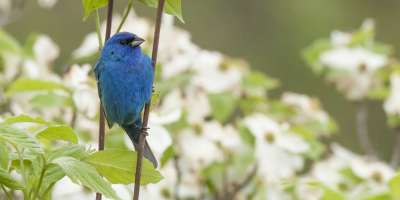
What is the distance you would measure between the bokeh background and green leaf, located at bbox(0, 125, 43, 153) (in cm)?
400

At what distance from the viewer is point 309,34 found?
19.2 feet

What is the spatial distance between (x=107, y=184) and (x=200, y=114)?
3.50ft

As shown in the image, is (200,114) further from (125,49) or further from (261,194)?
(125,49)

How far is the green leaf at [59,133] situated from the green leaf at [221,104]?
1021 millimetres

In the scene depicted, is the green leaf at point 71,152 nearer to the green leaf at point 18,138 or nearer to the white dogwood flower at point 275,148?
the green leaf at point 18,138

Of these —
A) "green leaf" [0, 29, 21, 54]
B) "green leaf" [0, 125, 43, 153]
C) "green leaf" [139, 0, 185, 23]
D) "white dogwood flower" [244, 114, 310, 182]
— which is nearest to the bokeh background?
"white dogwood flower" [244, 114, 310, 182]

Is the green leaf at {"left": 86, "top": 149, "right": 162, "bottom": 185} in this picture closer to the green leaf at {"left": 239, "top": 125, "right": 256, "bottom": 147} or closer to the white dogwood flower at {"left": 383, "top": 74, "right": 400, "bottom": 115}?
the green leaf at {"left": 239, "top": 125, "right": 256, "bottom": 147}

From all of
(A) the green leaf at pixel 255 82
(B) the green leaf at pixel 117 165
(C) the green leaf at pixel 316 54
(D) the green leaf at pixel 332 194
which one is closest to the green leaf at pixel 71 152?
(B) the green leaf at pixel 117 165

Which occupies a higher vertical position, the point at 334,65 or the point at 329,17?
the point at 329,17

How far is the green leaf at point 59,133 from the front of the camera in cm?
121

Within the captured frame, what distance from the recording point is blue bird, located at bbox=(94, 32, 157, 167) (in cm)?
149

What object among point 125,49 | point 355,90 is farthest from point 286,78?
point 125,49

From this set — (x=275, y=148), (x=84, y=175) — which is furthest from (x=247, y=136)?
(x=84, y=175)

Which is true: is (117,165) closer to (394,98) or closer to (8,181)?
(8,181)
